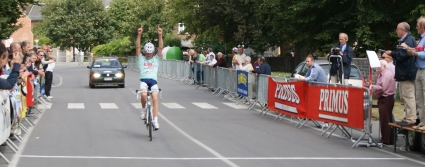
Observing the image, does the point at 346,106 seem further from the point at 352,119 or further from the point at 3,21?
the point at 3,21

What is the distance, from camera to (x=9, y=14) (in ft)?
132

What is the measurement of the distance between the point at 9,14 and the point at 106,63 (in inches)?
274

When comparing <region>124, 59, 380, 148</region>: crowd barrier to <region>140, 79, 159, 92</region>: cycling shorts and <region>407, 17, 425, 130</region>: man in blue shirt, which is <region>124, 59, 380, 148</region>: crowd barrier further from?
<region>140, 79, 159, 92</region>: cycling shorts

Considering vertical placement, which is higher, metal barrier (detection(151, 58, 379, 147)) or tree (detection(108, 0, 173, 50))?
tree (detection(108, 0, 173, 50))

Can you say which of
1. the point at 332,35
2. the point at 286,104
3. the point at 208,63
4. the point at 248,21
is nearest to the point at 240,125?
the point at 286,104

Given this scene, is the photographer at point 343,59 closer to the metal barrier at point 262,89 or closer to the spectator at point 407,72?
the metal barrier at point 262,89

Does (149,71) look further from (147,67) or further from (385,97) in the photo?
(385,97)

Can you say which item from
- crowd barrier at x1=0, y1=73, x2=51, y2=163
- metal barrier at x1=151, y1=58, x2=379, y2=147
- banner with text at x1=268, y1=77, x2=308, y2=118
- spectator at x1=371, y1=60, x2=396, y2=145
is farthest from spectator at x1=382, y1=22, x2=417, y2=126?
crowd barrier at x1=0, y1=73, x2=51, y2=163

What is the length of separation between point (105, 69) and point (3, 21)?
20.9 feet

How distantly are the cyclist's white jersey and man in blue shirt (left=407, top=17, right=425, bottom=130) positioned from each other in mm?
5404

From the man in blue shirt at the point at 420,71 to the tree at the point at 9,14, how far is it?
29.0 meters

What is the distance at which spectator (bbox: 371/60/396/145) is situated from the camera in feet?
46.5

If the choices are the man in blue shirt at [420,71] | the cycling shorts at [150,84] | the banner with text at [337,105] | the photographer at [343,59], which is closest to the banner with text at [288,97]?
the banner with text at [337,105]

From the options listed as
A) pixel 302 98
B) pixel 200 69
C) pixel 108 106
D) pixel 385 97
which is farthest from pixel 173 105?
pixel 200 69
